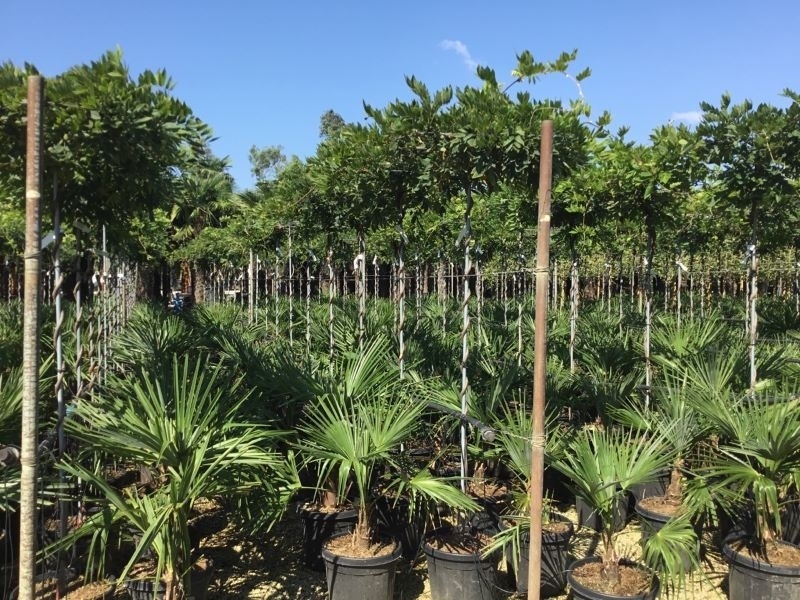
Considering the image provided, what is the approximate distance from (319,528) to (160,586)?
46.5 inches

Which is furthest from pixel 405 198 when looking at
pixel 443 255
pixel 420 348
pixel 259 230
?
pixel 443 255

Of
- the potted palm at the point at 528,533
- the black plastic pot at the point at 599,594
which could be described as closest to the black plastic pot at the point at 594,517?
the potted palm at the point at 528,533

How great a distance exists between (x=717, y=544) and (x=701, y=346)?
221cm

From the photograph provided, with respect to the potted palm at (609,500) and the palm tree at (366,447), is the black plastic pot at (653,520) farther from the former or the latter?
the palm tree at (366,447)

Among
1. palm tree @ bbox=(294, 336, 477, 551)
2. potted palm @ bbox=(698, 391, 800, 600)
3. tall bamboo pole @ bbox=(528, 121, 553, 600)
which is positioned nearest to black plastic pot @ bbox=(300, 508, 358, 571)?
palm tree @ bbox=(294, 336, 477, 551)

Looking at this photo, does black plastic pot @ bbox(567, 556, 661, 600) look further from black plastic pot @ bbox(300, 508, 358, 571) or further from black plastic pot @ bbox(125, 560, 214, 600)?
black plastic pot @ bbox(125, 560, 214, 600)

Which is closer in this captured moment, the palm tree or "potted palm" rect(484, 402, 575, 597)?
the palm tree

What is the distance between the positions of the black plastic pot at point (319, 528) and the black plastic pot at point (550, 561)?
107 centimetres

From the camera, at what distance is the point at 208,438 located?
3.03 m

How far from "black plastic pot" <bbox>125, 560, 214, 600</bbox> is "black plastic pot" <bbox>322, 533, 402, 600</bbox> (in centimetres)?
68

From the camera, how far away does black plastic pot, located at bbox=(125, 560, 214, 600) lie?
3049 millimetres

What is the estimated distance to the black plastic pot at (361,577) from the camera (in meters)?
3.41

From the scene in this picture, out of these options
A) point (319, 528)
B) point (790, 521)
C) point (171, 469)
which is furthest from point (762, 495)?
point (171, 469)

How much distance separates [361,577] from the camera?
342cm
